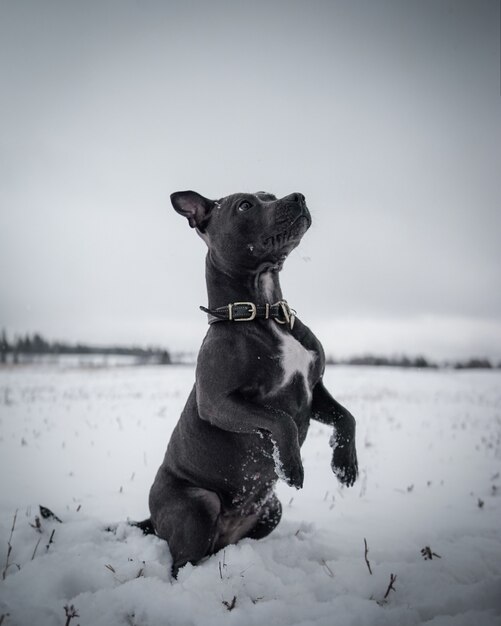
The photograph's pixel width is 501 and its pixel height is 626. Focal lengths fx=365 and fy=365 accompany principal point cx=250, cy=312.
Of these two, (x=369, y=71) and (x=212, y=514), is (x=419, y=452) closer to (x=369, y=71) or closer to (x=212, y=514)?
(x=212, y=514)

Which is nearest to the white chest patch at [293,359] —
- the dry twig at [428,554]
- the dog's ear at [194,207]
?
the dog's ear at [194,207]

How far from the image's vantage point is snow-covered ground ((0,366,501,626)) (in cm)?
200

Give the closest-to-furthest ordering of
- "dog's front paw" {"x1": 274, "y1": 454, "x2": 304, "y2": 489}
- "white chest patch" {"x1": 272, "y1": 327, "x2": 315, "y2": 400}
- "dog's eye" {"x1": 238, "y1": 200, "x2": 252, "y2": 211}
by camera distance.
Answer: "dog's front paw" {"x1": 274, "y1": 454, "x2": 304, "y2": 489}, "white chest patch" {"x1": 272, "y1": 327, "x2": 315, "y2": 400}, "dog's eye" {"x1": 238, "y1": 200, "x2": 252, "y2": 211}

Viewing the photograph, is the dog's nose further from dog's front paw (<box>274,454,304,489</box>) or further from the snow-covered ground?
the snow-covered ground

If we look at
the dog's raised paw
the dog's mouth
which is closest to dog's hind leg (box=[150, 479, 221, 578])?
the dog's raised paw

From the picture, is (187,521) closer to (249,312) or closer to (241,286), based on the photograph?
(249,312)

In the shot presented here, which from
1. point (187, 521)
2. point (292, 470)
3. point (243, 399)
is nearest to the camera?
point (292, 470)

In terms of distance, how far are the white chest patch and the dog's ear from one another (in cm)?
117

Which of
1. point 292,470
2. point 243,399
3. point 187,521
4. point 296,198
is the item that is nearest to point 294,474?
point 292,470

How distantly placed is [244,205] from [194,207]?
0.51m

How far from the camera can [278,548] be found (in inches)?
113

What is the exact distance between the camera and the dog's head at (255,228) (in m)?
2.53

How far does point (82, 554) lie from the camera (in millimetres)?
2537

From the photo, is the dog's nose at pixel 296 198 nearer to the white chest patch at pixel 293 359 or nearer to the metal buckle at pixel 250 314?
the metal buckle at pixel 250 314
